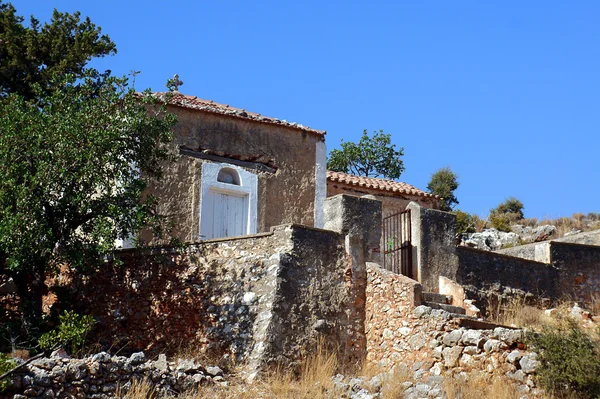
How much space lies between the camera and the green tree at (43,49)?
22797 mm

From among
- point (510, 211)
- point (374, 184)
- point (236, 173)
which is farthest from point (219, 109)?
point (510, 211)

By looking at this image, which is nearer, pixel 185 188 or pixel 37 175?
pixel 37 175

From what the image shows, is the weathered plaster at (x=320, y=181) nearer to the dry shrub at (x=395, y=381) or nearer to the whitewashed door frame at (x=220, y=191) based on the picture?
the whitewashed door frame at (x=220, y=191)

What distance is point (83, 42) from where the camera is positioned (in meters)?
23.6

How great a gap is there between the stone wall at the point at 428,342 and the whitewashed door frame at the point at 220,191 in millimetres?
5126

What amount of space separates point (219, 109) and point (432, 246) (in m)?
6.31

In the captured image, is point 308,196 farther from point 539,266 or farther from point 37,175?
point 37,175

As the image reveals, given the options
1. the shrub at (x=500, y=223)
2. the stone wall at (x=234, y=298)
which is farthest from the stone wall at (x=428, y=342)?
the shrub at (x=500, y=223)

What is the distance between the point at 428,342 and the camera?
1540 cm

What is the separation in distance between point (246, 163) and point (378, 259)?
5.52 meters

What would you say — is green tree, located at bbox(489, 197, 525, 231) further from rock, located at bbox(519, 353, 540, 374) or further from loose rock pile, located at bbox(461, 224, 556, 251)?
rock, located at bbox(519, 353, 540, 374)

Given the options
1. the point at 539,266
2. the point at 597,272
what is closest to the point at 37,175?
the point at 539,266

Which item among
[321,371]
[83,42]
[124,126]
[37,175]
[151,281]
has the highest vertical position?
[83,42]

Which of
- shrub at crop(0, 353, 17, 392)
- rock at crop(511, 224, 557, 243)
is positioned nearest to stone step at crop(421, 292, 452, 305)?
shrub at crop(0, 353, 17, 392)
